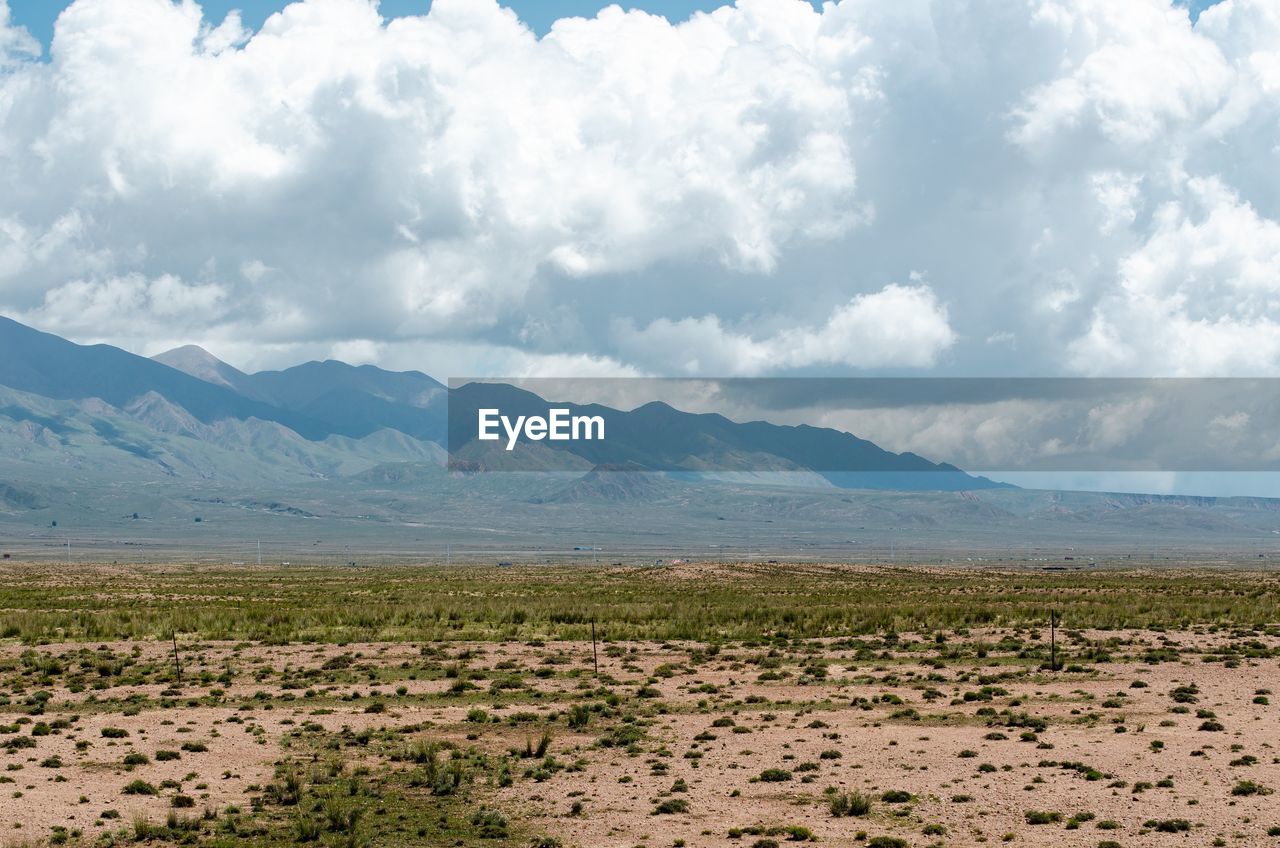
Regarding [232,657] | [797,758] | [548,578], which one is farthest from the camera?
[548,578]

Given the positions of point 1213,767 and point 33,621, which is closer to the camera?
point 1213,767

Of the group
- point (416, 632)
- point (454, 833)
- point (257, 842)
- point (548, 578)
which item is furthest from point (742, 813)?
point (548, 578)

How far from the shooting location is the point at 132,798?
23.5 meters

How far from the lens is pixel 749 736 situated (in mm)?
29641

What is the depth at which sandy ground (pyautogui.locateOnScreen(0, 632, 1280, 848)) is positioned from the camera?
21.9 meters

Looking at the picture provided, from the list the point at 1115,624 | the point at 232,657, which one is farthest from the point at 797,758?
the point at 1115,624

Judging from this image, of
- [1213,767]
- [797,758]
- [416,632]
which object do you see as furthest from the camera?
[416,632]

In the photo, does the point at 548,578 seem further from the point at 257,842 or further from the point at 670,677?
the point at 257,842

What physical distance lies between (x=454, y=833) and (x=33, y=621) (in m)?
42.9

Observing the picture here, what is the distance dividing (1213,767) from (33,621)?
1927 inches

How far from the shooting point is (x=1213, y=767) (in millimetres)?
25344

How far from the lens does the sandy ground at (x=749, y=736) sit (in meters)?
21.9

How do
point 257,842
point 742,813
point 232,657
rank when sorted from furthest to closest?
point 232,657 < point 742,813 < point 257,842

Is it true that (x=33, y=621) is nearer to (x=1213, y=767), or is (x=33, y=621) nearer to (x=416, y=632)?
(x=416, y=632)
